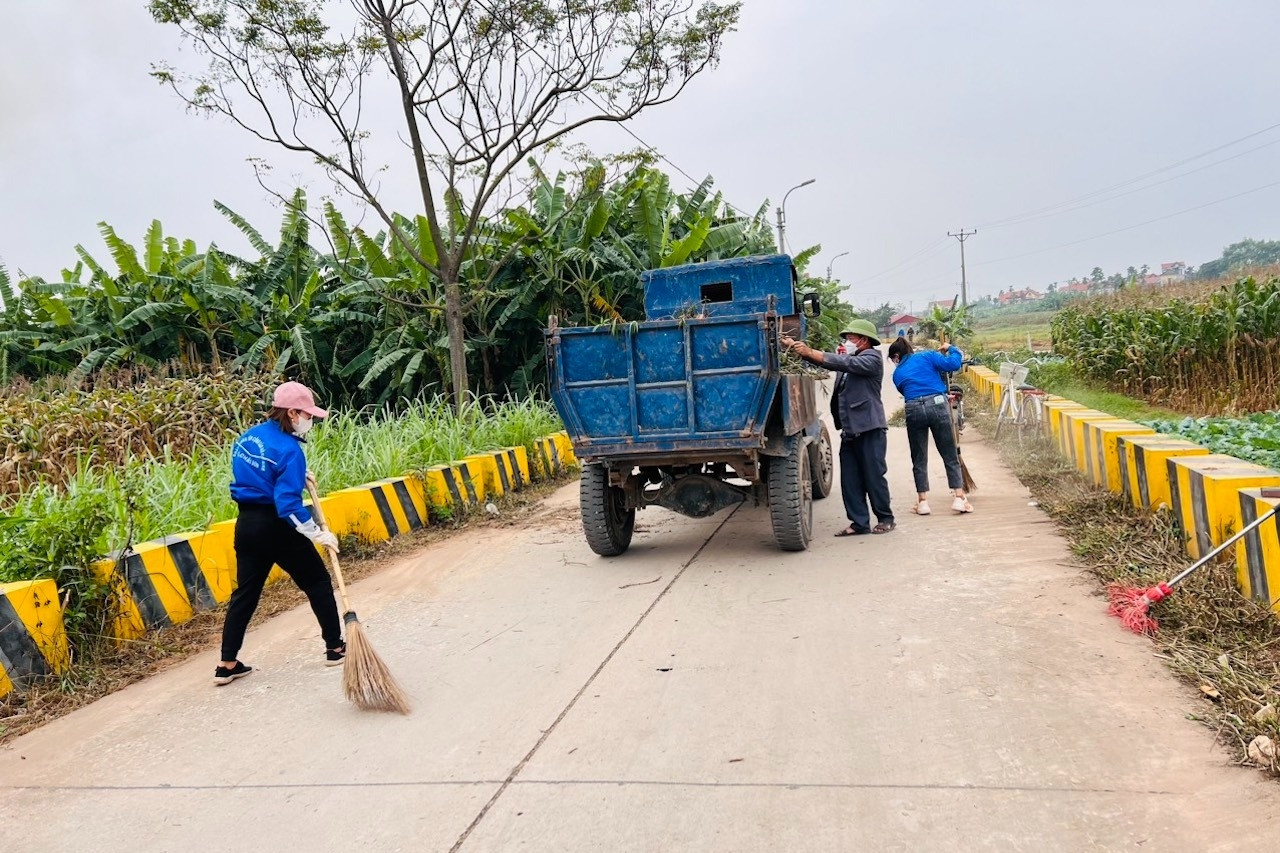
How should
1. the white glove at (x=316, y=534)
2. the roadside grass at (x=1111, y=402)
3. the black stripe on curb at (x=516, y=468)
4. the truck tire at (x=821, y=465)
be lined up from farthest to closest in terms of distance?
1. the roadside grass at (x=1111, y=402)
2. the black stripe on curb at (x=516, y=468)
3. the truck tire at (x=821, y=465)
4. the white glove at (x=316, y=534)

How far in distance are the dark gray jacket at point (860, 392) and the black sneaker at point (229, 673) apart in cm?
480

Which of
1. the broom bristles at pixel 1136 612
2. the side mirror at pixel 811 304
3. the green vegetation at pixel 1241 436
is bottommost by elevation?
the broom bristles at pixel 1136 612

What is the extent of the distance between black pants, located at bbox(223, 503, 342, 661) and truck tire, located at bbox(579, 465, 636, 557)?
245 centimetres

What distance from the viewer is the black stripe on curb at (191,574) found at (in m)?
6.24

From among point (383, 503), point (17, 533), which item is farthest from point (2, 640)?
point (383, 503)

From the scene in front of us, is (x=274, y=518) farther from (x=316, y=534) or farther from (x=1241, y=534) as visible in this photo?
(x=1241, y=534)

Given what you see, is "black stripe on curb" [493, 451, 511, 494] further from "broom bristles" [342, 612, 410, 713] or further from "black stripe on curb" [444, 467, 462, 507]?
"broom bristles" [342, 612, 410, 713]

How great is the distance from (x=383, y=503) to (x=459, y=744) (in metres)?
4.74

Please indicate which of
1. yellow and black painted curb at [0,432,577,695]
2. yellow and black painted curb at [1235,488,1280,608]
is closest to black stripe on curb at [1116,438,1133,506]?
yellow and black painted curb at [1235,488,1280,608]

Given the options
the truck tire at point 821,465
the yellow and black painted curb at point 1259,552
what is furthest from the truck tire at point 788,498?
the yellow and black painted curb at point 1259,552

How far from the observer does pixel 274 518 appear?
5262mm

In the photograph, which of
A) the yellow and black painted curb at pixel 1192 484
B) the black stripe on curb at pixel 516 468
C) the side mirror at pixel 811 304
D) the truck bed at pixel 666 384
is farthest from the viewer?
the black stripe on curb at pixel 516 468

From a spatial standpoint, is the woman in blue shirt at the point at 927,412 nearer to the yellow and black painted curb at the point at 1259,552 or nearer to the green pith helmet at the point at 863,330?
the green pith helmet at the point at 863,330

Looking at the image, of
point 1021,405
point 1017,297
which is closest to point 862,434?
point 1021,405
